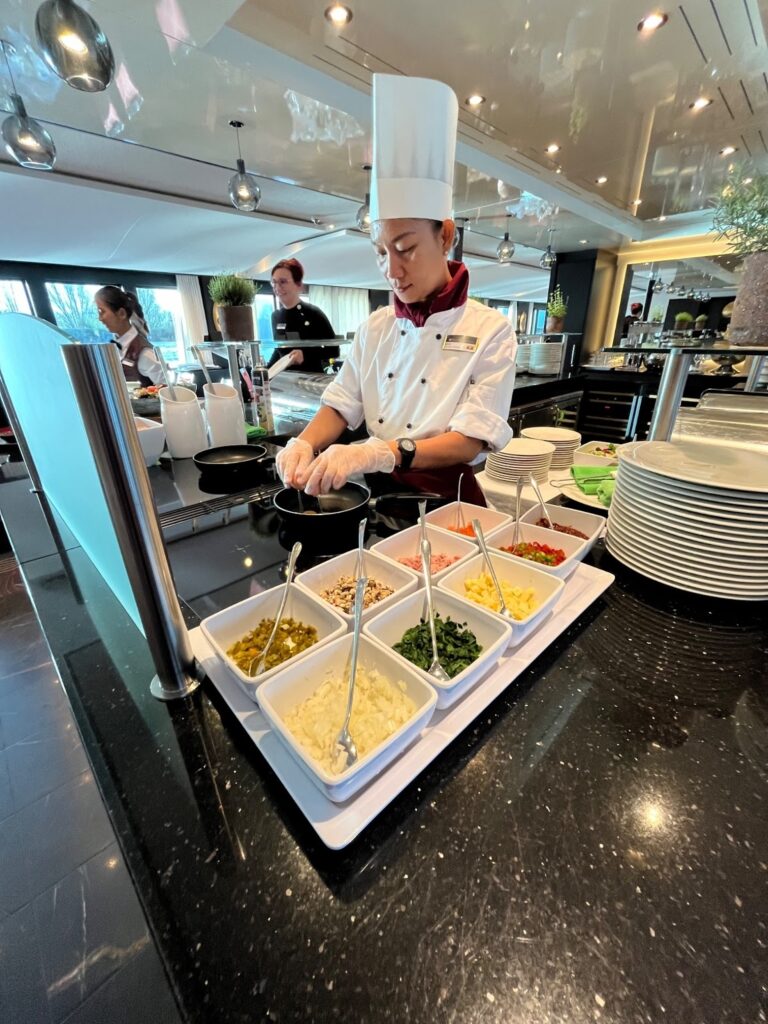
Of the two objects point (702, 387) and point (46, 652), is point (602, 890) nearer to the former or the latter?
point (46, 652)

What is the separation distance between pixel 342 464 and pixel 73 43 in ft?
5.25

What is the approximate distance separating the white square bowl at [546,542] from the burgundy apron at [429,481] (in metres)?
0.34

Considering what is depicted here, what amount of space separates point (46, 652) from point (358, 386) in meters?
1.19

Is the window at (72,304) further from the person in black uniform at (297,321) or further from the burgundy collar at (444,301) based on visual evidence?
the burgundy collar at (444,301)

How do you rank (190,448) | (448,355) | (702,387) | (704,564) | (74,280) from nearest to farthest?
(704,564), (448,355), (190,448), (702,387), (74,280)

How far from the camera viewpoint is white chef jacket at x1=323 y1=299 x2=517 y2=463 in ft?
3.96

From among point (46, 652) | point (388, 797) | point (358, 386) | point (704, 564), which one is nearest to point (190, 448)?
point (358, 386)

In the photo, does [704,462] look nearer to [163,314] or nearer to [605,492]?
[605,492]

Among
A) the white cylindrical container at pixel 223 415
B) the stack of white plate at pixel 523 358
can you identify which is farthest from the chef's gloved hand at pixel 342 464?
the stack of white plate at pixel 523 358

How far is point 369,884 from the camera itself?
368 millimetres

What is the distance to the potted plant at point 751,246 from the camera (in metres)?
1.17

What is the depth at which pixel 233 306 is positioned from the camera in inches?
73.2

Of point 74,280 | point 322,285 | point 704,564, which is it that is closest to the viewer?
point 704,564

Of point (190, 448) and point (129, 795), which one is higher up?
point (190, 448)
